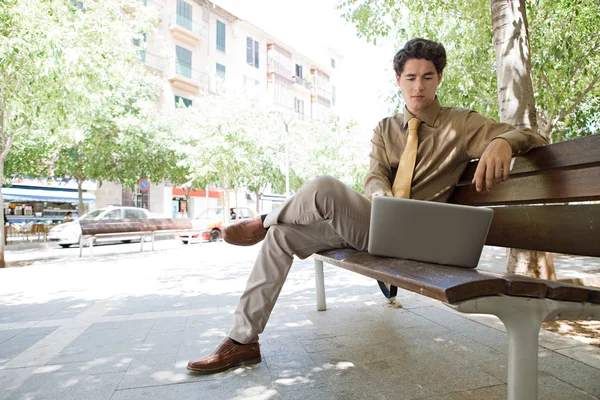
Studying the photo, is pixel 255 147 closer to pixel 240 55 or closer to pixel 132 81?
pixel 132 81

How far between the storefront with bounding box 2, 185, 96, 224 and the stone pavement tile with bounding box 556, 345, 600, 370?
24395 millimetres

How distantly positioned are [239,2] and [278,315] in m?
35.7

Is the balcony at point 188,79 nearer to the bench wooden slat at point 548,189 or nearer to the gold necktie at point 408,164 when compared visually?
the gold necktie at point 408,164

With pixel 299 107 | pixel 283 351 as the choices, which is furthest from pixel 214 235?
pixel 299 107

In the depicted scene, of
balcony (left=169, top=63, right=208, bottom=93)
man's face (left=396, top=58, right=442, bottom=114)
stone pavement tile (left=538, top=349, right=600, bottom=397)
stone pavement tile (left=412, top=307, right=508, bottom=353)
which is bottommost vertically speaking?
stone pavement tile (left=412, top=307, right=508, bottom=353)

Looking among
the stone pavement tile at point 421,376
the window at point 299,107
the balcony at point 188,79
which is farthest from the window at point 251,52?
the stone pavement tile at point 421,376

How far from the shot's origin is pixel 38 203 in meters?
24.0

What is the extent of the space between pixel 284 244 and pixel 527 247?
1.25 meters

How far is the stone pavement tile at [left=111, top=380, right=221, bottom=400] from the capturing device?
6.84ft

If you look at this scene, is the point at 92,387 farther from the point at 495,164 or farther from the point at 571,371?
the point at 571,371

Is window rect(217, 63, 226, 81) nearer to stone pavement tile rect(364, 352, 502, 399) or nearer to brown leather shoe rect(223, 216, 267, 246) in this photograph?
brown leather shoe rect(223, 216, 267, 246)

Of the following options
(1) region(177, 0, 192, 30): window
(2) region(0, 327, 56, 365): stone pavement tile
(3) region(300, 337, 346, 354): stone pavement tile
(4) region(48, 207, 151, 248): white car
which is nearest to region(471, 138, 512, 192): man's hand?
(3) region(300, 337, 346, 354): stone pavement tile

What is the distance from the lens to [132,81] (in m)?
19.4

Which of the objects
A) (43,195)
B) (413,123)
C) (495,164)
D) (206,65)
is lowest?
(495,164)
